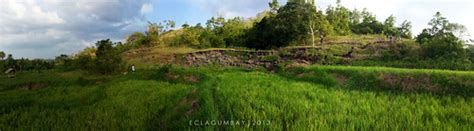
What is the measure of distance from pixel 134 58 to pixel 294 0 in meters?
19.5

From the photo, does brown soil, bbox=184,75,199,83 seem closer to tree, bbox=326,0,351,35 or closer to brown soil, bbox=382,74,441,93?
brown soil, bbox=382,74,441,93

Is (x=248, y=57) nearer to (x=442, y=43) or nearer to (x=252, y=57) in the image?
(x=252, y=57)

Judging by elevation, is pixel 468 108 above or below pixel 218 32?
below

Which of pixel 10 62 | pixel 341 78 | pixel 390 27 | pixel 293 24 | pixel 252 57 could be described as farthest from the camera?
pixel 390 27

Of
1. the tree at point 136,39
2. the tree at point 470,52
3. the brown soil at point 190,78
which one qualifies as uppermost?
the tree at point 136,39

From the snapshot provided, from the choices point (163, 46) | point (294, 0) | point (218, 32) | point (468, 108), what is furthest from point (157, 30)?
point (468, 108)

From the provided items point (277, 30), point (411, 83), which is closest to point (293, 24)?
point (277, 30)

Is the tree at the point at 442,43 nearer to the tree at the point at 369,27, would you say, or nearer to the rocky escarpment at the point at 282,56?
the rocky escarpment at the point at 282,56

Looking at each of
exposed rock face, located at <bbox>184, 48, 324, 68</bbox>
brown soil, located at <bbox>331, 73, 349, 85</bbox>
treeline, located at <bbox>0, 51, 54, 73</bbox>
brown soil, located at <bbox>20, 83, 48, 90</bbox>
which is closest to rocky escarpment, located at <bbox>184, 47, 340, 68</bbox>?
exposed rock face, located at <bbox>184, 48, 324, 68</bbox>

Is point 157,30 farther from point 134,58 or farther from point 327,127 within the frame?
point 327,127

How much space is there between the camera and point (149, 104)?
6.72m

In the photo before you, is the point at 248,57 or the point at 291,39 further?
the point at 291,39

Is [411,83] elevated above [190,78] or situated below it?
above

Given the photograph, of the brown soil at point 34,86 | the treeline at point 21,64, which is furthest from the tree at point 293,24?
the treeline at point 21,64
